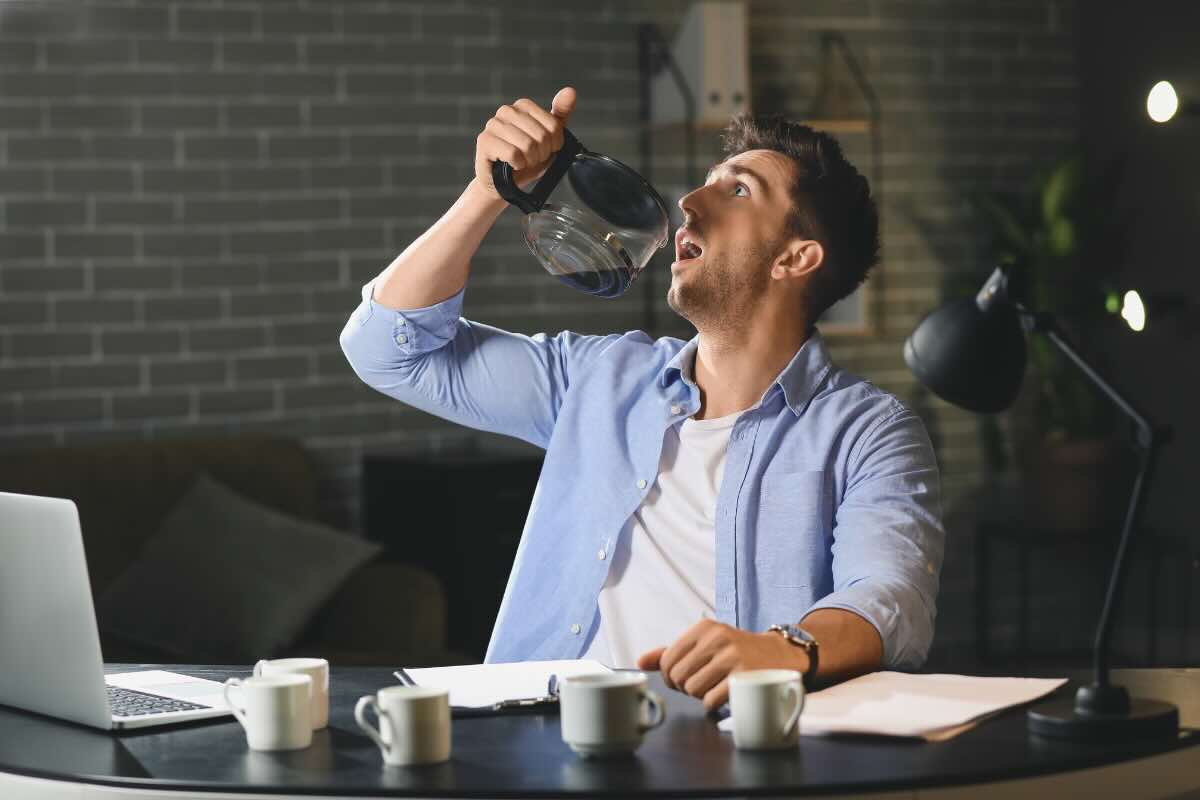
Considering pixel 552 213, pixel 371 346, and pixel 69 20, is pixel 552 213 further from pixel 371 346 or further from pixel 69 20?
pixel 69 20

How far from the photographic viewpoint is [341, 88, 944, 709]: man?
1.98 m

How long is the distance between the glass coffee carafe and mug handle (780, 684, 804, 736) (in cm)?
68

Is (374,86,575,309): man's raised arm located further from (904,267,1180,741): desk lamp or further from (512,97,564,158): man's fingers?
(904,267,1180,741): desk lamp

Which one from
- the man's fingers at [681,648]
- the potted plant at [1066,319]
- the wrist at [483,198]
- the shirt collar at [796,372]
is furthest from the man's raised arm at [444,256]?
the potted plant at [1066,319]

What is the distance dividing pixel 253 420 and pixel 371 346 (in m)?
2.26

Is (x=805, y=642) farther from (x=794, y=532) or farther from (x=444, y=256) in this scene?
(x=444, y=256)

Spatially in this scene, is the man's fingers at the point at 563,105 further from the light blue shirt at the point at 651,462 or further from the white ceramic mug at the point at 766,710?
the white ceramic mug at the point at 766,710

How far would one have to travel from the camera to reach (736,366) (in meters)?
2.22

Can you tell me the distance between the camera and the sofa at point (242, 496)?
3.70 m

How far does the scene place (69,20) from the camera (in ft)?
13.4

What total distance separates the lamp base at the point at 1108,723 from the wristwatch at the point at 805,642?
23cm

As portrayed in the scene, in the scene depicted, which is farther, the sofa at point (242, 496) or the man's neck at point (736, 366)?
the sofa at point (242, 496)

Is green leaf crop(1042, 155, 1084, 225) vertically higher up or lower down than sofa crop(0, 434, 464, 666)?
higher up

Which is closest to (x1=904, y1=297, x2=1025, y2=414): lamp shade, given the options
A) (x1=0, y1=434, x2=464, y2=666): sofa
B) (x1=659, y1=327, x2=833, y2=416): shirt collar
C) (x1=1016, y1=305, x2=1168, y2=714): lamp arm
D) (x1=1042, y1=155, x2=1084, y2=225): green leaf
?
(x1=1016, y1=305, x2=1168, y2=714): lamp arm
